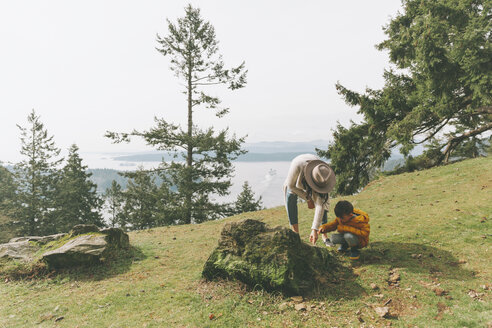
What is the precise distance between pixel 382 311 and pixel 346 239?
159 centimetres

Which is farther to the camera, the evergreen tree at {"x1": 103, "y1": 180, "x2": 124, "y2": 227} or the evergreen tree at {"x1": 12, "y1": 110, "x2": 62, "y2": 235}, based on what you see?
the evergreen tree at {"x1": 103, "y1": 180, "x2": 124, "y2": 227}

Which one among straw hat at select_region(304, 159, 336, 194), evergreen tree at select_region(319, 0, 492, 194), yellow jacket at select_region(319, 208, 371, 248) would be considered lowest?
yellow jacket at select_region(319, 208, 371, 248)

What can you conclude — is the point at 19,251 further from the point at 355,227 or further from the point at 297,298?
the point at 355,227

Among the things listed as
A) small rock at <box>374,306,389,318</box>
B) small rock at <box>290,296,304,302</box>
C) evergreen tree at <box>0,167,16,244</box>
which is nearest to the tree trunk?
small rock at <box>290,296,304,302</box>

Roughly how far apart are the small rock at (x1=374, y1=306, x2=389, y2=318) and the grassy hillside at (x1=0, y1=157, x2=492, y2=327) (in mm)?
71

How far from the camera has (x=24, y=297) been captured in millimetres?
5309

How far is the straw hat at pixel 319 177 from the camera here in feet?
16.5

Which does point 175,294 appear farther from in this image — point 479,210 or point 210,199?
point 210,199

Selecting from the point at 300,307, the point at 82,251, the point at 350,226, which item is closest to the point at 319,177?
the point at 350,226

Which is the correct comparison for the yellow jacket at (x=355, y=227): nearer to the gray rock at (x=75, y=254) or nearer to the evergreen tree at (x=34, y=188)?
the gray rock at (x=75, y=254)

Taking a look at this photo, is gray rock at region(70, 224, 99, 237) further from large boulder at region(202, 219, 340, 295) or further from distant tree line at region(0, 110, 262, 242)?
distant tree line at region(0, 110, 262, 242)

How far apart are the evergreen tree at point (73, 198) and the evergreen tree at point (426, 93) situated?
4074 centimetres

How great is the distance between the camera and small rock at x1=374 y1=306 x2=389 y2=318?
3.69 m

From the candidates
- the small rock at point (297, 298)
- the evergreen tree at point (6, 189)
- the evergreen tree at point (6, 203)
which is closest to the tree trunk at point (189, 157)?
the small rock at point (297, 298)
